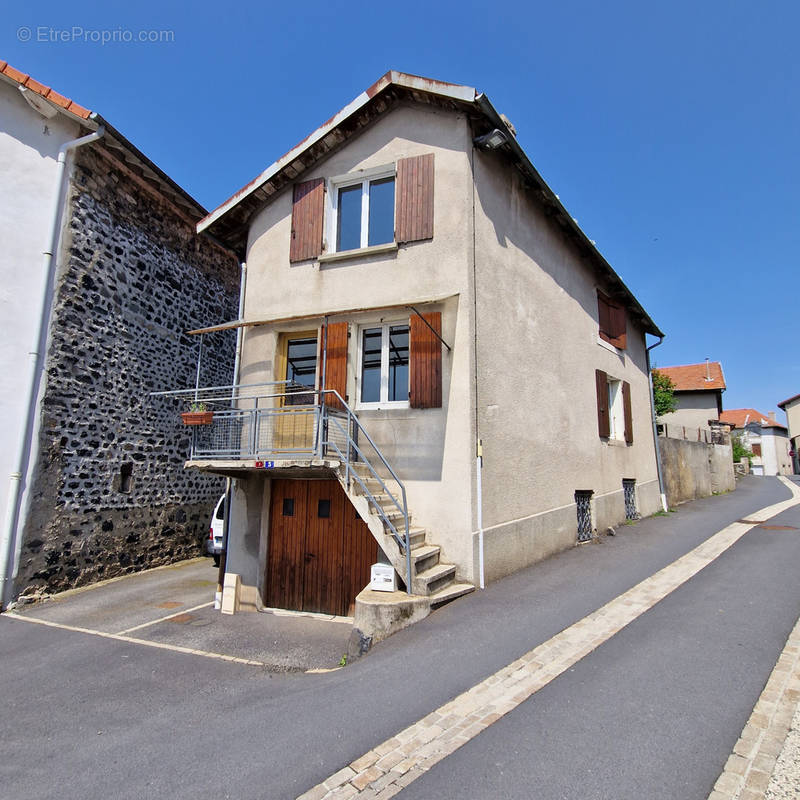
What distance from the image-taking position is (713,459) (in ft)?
65.9

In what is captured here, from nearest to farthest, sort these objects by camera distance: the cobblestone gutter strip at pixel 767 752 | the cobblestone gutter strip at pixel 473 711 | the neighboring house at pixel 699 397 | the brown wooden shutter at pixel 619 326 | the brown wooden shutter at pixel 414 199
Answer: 1. the cobblestone gutter strip at pixel 767 752
2. the cobblestone gutter strip at pixel 473 711
3. the brown wooden shutter at pixel 414 199
4. the brown wooden shutter at pixel 619 326
5. the neighboring house at pixel 699 397

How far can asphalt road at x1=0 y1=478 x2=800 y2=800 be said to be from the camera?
3.22 meters

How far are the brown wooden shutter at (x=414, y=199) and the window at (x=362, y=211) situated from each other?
320mm

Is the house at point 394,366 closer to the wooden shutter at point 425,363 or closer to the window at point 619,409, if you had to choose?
the wooden shutter at point 425,363

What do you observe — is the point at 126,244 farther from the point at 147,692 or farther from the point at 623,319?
the point at 623,319

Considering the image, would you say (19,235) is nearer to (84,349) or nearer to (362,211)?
(84,349)

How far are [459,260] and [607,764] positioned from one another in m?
6.11

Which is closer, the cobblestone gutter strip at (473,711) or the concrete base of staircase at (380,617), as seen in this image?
the cobblestone gutter strip at (473,711)

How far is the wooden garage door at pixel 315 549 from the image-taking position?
24.6 ft

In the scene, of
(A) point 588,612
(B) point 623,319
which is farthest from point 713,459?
(A) point 588,612

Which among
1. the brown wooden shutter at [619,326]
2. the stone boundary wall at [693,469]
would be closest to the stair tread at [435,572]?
the brown wooden shutter at [619,326]

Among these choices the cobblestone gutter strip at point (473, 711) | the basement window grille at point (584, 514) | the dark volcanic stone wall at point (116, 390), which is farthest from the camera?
the basement window grille at point (584, 514)

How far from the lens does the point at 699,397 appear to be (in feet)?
115

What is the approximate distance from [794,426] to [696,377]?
23.5 metres
